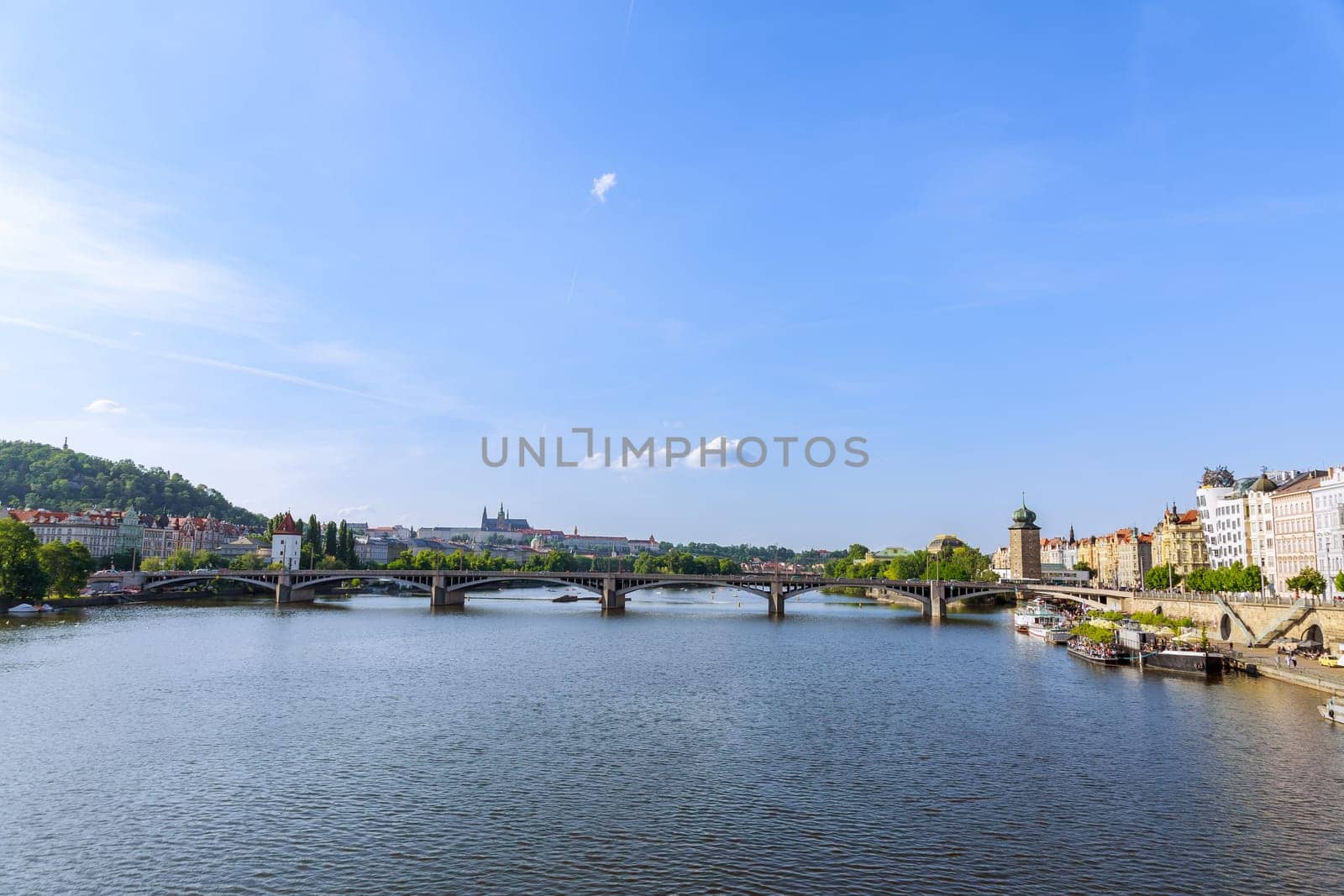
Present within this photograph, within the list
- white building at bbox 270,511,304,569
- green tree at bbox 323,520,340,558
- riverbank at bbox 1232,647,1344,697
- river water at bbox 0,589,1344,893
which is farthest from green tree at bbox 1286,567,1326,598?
white building at bbox 270,511,304,569

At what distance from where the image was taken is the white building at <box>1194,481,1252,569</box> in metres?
98.8

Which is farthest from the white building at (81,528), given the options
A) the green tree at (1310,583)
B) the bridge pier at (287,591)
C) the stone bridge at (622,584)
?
the green tree at (1310,583)

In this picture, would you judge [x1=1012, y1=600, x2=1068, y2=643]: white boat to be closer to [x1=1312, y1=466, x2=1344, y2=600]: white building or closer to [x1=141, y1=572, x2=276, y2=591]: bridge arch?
[x1=1312, y1=466, x2=1344, y2=600]: white building

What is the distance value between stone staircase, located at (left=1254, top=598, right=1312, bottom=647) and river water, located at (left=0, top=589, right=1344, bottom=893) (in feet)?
42.0

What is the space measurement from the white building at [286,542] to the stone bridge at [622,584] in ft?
113

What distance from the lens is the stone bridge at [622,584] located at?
381ft

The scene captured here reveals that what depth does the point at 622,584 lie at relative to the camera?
124062 mm

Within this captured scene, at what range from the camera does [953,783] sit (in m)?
29.2

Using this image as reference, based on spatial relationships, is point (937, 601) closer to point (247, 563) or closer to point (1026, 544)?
point (1026, 544)

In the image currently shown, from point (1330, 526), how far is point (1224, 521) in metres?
31.3

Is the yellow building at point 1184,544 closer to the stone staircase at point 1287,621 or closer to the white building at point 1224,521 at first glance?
the white building at point 1224,521

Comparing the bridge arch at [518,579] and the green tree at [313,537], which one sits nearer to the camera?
the bridge arch at [518,579]

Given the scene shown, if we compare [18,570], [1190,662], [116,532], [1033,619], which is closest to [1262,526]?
[1033,619]

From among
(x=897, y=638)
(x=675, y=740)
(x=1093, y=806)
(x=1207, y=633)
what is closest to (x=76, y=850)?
(x=675, y=740)
